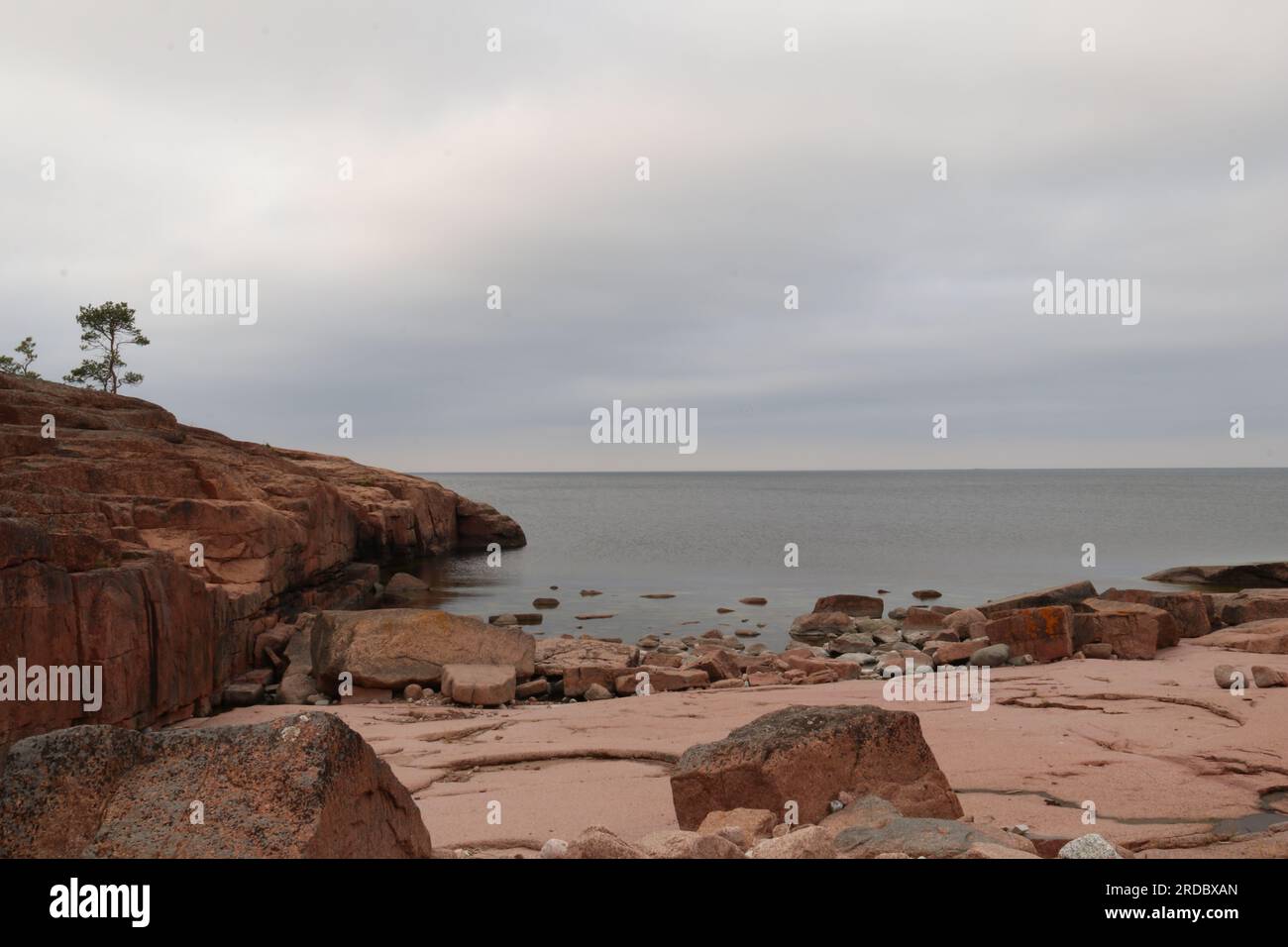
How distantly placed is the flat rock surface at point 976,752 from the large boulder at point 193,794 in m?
2.21

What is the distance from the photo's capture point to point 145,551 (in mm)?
12023

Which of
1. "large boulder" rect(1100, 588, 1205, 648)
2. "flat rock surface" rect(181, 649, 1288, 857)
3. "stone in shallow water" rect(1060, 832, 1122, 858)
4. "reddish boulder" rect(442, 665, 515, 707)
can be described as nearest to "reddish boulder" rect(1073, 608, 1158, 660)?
"flat rock surface" rect(181, 649, 1288, 857)

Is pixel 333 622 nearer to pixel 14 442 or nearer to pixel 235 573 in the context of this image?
pixel 235 573

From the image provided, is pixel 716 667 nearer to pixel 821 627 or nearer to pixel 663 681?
pixel 663 681

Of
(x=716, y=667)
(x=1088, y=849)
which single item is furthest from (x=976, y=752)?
(x=716, y=667)

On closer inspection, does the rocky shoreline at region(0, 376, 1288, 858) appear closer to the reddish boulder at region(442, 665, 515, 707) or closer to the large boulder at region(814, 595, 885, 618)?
the reddish boulder at region(442, 665, 515, 707)

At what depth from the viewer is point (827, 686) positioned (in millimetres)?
14297

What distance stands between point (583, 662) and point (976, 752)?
844cm

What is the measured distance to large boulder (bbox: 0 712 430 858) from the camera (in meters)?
3.79

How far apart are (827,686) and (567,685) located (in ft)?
13.3

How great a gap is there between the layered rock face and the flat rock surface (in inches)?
57.9

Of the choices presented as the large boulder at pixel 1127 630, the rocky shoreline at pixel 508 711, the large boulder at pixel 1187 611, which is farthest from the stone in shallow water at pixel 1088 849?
the large boulder at pixel 1187 611

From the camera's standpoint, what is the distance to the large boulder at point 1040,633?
15547 mm
